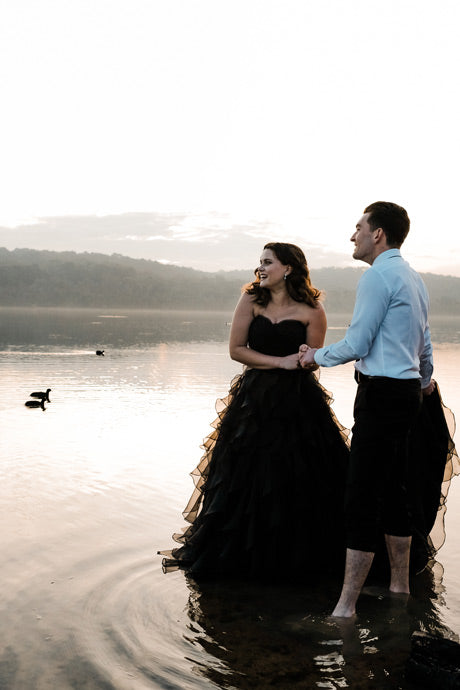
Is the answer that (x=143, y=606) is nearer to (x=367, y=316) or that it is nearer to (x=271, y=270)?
(x=367, y=316)

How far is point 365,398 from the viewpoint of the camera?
398cm

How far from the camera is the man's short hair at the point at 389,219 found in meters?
3.99

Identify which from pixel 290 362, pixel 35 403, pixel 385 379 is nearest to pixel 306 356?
pixel 290 362

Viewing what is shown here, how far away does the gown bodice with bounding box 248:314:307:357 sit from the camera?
475 cm

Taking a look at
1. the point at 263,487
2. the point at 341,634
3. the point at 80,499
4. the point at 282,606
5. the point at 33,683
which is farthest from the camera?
the point at 80,499

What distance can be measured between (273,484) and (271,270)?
4.48 feet

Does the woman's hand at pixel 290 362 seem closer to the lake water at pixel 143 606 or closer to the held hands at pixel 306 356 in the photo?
the held hands at pixel 306 356

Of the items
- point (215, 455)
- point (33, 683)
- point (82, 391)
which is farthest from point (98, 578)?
point (82, 391)

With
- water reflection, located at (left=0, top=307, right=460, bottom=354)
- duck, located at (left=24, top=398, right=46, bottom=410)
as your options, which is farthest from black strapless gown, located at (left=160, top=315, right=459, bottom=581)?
water reflection, located at (left=0, top=307, right=460, bottom=354)

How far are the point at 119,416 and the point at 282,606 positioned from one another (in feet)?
26.1

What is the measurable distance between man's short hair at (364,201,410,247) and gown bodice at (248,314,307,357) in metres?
0.99

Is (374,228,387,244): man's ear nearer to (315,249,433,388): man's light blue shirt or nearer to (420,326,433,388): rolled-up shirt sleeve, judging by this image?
(315,249,433,388): man's light blue shirt

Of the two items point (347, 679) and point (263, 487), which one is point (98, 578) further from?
point (347, 679)

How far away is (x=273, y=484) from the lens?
4.60 m
